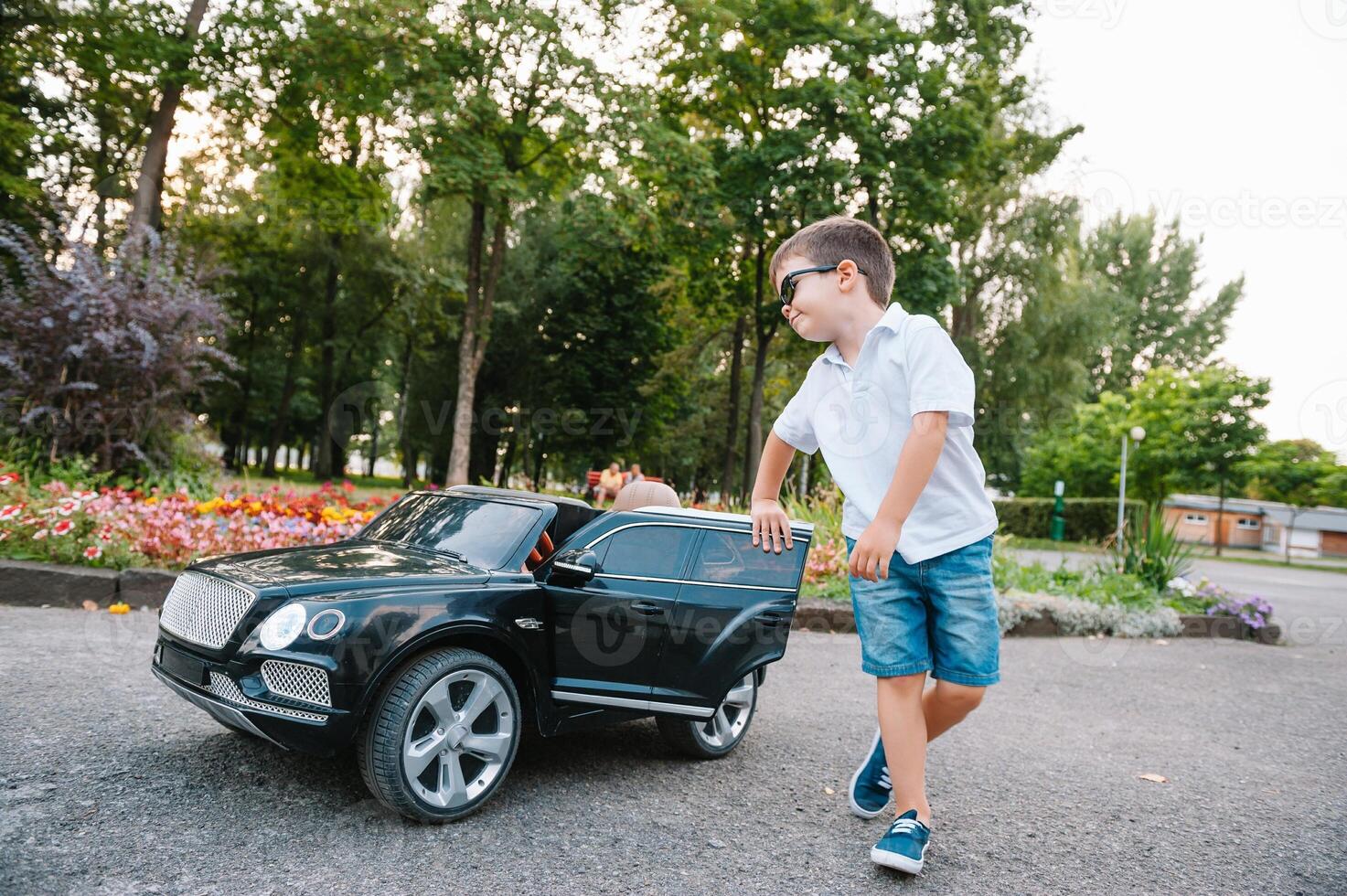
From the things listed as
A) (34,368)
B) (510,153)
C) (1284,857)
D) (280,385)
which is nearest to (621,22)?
(510,153)

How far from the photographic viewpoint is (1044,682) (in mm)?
7312

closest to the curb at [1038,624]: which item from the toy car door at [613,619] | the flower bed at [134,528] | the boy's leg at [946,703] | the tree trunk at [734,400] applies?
the toy car door at [613,619]

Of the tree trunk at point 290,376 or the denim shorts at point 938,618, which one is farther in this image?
the tree trunk at point 290,376

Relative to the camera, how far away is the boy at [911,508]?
2.86m

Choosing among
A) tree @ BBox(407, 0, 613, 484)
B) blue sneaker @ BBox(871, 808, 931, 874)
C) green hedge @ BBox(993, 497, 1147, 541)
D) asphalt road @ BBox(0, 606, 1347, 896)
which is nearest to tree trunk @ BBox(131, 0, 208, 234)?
tree @ BBox(407, 0, 613, 484)

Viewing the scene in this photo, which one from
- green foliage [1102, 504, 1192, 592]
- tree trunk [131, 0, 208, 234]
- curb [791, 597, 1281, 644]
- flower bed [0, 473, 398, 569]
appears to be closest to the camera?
flower bed [0, 473, 398, 569]

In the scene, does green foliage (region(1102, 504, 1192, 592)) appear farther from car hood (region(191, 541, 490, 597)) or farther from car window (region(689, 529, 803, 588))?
car hood (region(191, 541, 490, 597))

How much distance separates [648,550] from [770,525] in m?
0.95

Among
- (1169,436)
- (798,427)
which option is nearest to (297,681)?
(798,427)

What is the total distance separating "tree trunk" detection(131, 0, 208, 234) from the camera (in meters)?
14.4

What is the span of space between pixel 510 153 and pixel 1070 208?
18.9 meters

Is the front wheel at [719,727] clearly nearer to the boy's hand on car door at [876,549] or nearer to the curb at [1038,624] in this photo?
the boy's hand on car door at [876,549]

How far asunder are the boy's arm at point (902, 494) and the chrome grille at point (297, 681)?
188cm

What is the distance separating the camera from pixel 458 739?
10.9ft
